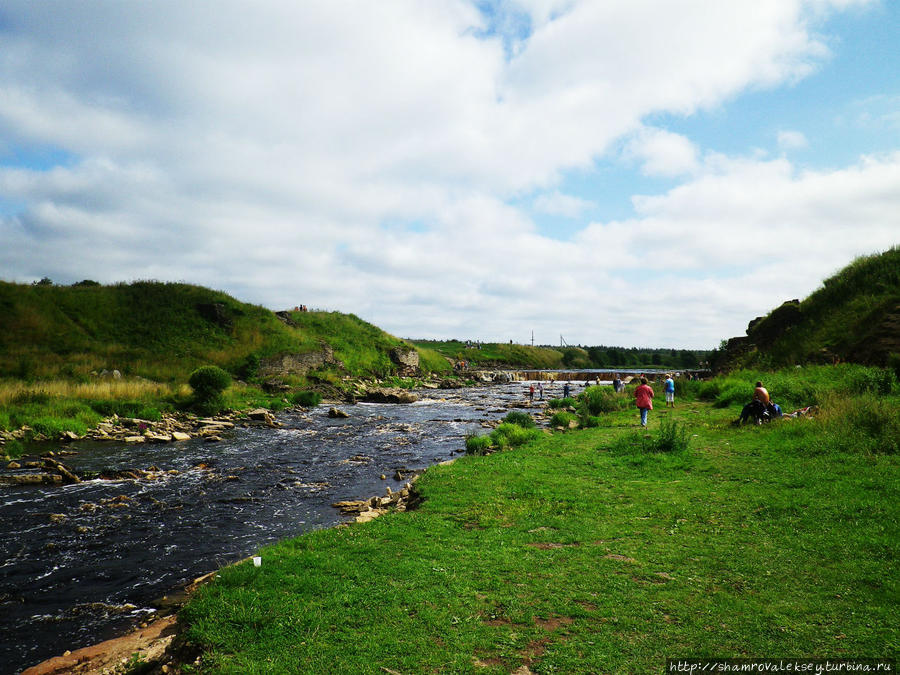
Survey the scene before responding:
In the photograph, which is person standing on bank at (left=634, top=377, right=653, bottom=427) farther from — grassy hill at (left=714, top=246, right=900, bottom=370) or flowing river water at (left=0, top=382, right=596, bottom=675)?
grassy hill at (left=714, top=246, right=900, bottom=370)

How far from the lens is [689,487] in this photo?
11320mm

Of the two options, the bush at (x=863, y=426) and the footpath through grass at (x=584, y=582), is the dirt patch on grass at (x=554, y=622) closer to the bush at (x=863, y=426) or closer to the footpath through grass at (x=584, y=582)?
the footpath through grass at (x=584, y=582)

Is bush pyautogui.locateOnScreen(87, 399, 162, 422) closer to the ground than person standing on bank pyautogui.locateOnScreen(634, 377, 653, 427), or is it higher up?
closer to the ground

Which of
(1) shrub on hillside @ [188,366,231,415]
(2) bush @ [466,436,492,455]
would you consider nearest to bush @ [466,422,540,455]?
(2) bush @ [466,436,492,455]

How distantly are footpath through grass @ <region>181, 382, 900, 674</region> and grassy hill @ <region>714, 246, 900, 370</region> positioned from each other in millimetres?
16010

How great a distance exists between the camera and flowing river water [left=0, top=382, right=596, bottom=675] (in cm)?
762

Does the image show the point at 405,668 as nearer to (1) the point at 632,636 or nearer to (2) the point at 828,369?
(1) the point at 632,636

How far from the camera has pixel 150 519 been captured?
12195mm

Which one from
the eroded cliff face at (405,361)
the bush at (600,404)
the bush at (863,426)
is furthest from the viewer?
the eroded cliff face at (405,361)

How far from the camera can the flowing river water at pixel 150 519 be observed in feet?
25.0

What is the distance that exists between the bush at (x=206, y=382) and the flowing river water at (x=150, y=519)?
807 cm

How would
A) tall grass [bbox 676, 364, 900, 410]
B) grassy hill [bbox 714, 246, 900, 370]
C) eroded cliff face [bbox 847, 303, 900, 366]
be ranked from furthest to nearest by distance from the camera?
grassy hill [bbox 714, 246, 900, 370], eroded cliff face [bbox 847, 303, 900, 366], tall grass [bbox 676, 364, 900, 410]

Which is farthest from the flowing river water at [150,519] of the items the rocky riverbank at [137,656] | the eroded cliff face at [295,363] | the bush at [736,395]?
the eroded cliff face at [295,363]

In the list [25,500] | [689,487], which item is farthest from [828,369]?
[25,500]
